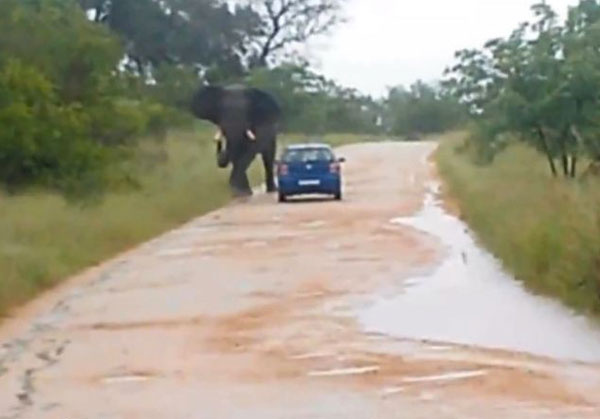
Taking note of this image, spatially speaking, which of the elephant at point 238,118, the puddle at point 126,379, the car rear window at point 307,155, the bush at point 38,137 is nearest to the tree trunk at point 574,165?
the car rear window at point 307,155

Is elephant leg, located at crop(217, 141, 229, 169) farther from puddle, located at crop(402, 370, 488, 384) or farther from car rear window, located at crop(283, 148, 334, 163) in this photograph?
puddle, located at crop(402, 370, 488, 384)

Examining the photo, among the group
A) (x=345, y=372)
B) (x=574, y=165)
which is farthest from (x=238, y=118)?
(x=345, y=372)

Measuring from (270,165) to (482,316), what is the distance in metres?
27.1

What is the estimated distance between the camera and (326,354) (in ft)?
43.3

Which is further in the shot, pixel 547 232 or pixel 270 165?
pixel 270 165

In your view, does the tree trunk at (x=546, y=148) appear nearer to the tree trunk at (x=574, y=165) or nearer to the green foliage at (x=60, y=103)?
the tree trunk at (x=574, y=165)

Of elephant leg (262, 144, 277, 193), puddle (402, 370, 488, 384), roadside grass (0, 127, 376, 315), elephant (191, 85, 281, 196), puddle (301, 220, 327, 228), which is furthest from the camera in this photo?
elephant leg (262, 144, 277, 193)

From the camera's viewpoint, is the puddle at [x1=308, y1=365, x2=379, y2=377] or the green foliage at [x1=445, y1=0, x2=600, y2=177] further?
the green foliage at [x1=445, y1=0, x2=600, y2=177]

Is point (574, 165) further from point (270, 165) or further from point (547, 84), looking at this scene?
point (270, 165)

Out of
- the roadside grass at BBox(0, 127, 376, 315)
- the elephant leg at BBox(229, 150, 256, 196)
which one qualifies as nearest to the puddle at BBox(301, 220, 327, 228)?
the roadside grass at BBox(0, 127, 376, 315)

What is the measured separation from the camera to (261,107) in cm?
4000

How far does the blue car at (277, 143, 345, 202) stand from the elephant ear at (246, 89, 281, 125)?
1525mm

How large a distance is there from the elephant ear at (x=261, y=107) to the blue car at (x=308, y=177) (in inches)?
60.1

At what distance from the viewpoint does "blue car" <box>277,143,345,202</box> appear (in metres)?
38.4
